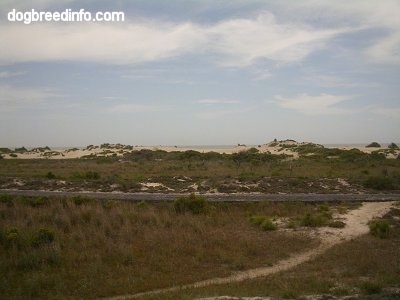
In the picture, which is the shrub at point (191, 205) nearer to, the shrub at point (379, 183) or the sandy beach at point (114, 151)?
the shrub at point (379, 183)

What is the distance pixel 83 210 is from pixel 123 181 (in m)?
13.9

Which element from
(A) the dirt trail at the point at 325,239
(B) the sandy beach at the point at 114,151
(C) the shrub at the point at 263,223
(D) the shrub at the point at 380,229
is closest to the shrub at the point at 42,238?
(A) the dirt trail at the point at 325,239

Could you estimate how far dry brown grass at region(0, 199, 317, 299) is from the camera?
35.4 feet

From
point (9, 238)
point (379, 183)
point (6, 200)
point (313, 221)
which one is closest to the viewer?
point (9, 238)

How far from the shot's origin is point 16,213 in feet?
61.7

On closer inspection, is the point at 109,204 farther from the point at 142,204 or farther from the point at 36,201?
the point at 36,201

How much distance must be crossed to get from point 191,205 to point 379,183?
18.0m

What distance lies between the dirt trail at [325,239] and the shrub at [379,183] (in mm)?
8760

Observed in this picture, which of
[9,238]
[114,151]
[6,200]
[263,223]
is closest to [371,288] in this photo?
[263,223]

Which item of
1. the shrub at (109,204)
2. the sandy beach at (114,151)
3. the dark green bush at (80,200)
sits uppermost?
the sandy beach at (114,151)

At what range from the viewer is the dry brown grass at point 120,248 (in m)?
10.8

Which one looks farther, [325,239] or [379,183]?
[379,183]

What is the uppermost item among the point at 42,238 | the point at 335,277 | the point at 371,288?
the point at 42,238

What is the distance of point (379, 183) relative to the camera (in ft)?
105
